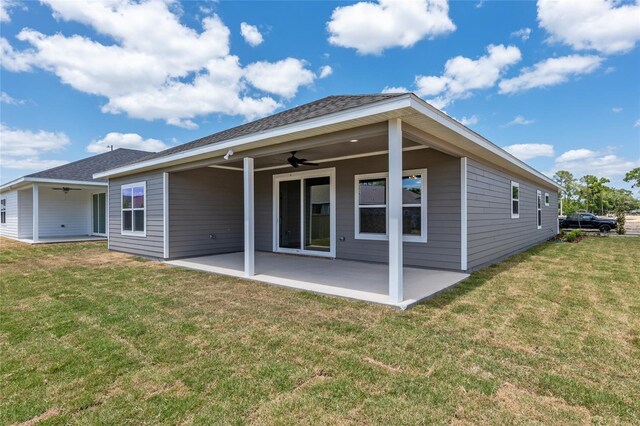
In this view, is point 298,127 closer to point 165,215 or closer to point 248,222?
point 248,222

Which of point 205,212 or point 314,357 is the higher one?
point 205,212

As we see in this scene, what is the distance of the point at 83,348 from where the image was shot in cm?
295

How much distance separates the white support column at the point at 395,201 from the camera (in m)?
4.11

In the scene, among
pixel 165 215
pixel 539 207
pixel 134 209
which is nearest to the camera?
pixel 165 215

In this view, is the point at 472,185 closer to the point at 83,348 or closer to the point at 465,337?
the point at 465,337

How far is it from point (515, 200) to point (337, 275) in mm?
6616

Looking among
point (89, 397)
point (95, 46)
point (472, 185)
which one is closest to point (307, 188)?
point (472, 185)

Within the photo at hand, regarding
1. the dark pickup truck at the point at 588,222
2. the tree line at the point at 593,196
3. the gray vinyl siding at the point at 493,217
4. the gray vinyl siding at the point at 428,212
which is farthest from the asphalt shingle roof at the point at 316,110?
the tree line at the point at 593,196

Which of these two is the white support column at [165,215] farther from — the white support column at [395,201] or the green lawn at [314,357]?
the white support column at [395,201]

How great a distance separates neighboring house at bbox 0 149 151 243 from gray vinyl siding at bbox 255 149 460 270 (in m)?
11.0

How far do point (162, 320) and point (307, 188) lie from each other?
18.3ft

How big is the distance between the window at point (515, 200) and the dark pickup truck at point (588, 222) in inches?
518

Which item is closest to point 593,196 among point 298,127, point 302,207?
point 302,207

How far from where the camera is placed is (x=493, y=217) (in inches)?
301
